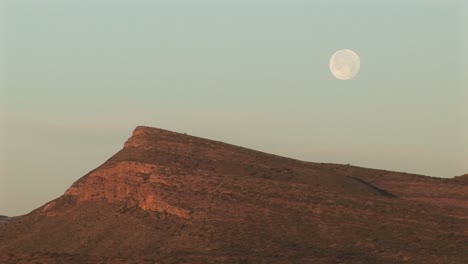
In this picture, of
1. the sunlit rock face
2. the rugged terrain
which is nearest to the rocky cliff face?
the sunlit rock face

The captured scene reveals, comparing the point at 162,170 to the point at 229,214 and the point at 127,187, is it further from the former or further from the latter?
the point at 229,214

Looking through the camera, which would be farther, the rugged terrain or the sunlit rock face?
the sunlit rock face

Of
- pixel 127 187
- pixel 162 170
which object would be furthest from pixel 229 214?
pixel 127 187

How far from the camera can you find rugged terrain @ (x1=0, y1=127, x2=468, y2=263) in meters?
99.7

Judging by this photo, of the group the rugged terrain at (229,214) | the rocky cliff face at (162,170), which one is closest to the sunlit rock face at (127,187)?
the rocky cliff face at (162,170)

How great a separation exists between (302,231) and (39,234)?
109 feet

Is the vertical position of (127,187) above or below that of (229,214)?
above

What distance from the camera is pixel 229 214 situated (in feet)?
355

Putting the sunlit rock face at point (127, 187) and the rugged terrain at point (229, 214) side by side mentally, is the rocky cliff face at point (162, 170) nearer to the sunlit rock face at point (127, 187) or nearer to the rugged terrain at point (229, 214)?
the sunlit rock face at point (127, 187)

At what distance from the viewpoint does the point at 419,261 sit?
314 feet

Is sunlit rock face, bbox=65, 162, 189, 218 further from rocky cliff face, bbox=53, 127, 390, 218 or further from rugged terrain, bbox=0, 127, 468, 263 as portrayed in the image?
rugged terrain, bbox=0, 127, 468, 263

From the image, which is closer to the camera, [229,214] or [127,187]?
[229,214]

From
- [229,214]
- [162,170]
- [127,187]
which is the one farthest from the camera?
[162,170]

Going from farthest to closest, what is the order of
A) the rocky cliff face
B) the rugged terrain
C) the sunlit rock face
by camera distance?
1. the rocky cliff face
2. the sunlit rock face
3. the rugged terrain
